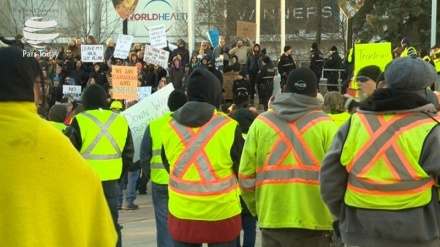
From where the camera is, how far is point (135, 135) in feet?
47.9

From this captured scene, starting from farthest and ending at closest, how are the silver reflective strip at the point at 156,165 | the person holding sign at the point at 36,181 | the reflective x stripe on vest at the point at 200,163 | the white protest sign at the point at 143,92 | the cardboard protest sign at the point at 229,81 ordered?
the cardboard protest sign at the point at 229,81
the white protest sign at the point at 143,92
the silver reflective strip at the point at 156,165
the reflective x stripe on vest at the point at 200,163
the person holding sign at the point at 36,181

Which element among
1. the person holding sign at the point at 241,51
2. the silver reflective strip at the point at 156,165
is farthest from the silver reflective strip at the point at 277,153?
the person holding sign at the point at 241,51

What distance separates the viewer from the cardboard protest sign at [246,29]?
30594 mm

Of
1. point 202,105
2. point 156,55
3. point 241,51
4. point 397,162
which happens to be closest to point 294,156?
point 202,105

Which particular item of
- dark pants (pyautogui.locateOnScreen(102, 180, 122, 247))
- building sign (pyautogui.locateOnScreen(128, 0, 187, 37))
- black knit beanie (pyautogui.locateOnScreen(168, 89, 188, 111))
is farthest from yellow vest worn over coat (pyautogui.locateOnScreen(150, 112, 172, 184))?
building sign (pyautogui.locateOnScreen(128, 0, 187, 37))

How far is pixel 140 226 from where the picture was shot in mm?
13461

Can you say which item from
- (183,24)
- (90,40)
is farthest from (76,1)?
(90,40)

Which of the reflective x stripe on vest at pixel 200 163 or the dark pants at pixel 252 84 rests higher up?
the reflective x stripe on vest at pixel 200 163

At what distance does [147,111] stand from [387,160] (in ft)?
29.7

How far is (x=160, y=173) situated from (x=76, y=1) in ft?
149

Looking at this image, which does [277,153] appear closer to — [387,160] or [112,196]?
[387,160]

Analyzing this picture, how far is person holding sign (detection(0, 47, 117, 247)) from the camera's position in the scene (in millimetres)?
3479

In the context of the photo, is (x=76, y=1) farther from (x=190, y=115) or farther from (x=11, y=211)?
(x=11, y=211)

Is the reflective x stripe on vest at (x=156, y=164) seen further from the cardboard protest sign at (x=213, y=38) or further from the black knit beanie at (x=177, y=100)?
the cardboard protest sign at (x=213, y=38)
